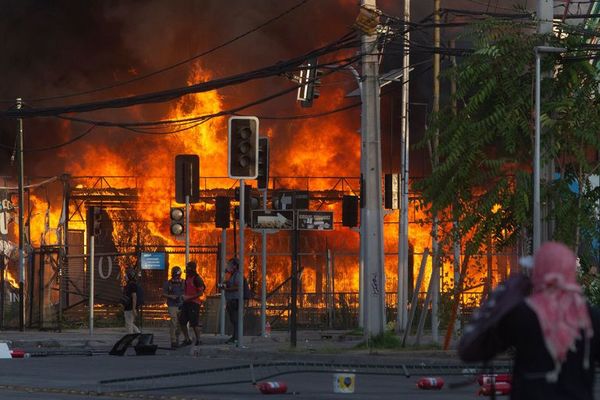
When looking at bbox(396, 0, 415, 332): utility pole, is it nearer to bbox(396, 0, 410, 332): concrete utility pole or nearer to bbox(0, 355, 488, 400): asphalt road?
bbox(396, 0, 410, 332): concrete utility pole

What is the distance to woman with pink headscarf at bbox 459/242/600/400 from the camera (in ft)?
23.2

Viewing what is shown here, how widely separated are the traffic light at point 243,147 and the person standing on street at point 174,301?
12.5 feet

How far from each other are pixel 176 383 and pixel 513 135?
895 centimetres

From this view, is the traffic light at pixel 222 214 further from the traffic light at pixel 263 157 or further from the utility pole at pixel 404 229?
the utility pole at pixel 404 229

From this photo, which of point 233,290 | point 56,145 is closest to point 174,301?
point 233,290

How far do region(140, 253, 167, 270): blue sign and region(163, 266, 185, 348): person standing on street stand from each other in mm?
7149

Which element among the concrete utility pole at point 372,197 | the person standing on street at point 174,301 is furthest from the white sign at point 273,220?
the person standing on street at point 174,301

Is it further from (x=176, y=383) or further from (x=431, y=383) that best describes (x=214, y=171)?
(x=431, y=383)

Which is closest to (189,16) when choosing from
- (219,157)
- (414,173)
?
(219,157)

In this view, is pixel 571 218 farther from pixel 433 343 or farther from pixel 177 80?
pixel 177 80

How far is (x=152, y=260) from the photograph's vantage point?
4050cm

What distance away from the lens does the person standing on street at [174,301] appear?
3127 centimetres

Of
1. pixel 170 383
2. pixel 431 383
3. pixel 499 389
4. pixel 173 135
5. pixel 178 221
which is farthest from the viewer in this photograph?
pixel 173 135

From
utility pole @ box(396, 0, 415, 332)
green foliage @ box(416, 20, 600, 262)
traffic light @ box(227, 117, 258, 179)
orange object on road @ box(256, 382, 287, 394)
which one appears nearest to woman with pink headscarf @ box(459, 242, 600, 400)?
orange object on road @ box(256, 382, 287, 394)
